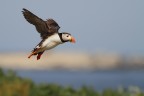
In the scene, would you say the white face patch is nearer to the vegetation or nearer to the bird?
the bird

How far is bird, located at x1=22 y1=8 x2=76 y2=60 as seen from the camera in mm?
6898

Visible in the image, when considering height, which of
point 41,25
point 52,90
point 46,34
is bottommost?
point 52,90

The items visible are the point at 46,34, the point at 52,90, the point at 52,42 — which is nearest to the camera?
the point at 52,42

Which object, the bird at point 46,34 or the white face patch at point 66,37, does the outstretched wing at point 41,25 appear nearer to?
the bird at point 46,34

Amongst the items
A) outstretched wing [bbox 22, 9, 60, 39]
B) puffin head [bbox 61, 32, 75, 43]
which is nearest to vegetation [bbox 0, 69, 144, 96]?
outstretched wing [bbox 22, 9, 60, 39]

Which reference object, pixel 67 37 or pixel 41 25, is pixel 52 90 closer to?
pixel 41 25

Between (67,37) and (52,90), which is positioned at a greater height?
(67,37)

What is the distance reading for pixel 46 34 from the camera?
7156mm

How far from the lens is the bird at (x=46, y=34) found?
690cm

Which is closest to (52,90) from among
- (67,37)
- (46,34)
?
(46,34)

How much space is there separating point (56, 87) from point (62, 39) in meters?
9.57

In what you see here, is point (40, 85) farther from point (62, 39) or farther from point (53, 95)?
point (62, 39)

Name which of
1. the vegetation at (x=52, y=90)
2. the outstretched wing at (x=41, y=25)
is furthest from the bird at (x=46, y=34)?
the vegetation at (x=52, y=90)

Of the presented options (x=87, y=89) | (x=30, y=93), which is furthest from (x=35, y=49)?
(x=87, y=89)
